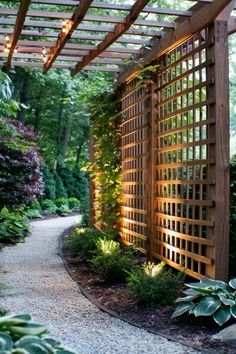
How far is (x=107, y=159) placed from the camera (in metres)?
7.50

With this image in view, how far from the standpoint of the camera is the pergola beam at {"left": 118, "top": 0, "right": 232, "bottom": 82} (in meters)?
4.10

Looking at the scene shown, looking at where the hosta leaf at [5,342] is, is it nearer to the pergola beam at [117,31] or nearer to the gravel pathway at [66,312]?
the gravel pathway at [66,312]

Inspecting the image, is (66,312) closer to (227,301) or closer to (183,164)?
(227,301)

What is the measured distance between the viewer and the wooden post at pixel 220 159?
4.07 meters

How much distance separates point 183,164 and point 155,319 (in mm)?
1655

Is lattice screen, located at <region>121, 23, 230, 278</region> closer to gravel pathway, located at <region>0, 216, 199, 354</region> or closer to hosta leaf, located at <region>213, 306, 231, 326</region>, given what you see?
hosta leaf, located at <region>213, 306, 231, 326</region>

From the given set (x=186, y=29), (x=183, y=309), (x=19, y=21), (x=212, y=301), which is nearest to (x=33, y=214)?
(x=19, y=21)

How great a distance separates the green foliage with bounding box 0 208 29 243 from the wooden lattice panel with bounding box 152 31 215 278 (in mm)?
3408

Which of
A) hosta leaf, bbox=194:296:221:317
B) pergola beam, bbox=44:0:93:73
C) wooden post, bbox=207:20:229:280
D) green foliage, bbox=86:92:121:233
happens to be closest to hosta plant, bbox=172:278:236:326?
hosta leaf, bbox=194:296:221:317

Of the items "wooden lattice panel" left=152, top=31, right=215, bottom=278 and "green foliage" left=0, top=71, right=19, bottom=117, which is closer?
"green foliage" left=0, top=71, right=19, bottom=117

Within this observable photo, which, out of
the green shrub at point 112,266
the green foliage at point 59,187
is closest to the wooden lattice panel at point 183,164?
the green shrub at point 112,266

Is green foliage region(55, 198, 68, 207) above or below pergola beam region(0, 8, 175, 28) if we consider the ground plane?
below

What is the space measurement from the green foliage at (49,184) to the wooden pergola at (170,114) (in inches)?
327

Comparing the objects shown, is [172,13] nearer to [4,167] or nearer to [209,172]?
[209,172]
